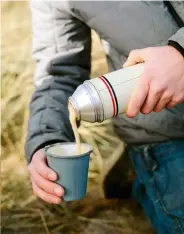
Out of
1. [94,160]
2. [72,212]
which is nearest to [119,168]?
[94,160]

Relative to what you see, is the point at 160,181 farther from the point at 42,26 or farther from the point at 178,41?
the point at 42,26

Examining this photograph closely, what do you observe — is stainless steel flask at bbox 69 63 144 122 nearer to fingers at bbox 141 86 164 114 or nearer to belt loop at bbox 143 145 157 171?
fingers at bbox 141 86 164 114

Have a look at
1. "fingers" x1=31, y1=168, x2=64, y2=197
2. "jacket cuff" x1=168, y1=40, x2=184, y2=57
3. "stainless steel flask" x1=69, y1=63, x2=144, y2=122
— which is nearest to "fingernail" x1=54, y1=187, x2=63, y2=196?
"fingers" x1=31, y1=168, x2=64, y2=197

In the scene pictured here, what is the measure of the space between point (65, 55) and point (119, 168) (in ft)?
1.81

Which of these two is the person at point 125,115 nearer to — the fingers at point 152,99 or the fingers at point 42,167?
the fingers at point 42,167

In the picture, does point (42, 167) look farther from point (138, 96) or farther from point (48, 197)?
point (138, 96)

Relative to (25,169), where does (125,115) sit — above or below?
above

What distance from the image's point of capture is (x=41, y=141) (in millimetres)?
1312

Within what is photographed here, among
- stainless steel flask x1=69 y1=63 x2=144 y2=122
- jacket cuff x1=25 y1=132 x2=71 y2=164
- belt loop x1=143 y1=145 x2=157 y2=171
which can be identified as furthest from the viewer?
belt loop x1=143 y1=145 x2=157 y2=171

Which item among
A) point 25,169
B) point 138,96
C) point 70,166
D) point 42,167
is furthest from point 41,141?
point 25,169

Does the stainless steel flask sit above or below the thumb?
below

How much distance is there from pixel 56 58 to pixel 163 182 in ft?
1.69

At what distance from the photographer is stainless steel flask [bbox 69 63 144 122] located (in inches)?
39.9

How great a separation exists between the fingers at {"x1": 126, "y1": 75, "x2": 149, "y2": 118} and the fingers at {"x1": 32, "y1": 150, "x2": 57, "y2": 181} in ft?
0.75
